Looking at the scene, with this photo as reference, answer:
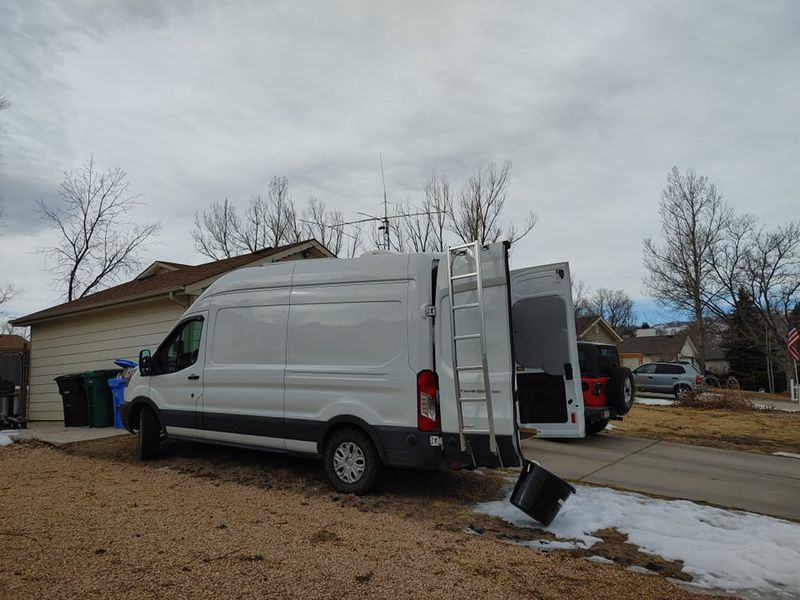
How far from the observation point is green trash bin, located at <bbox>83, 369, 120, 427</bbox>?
411 inches

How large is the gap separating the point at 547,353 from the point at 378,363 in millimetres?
1997

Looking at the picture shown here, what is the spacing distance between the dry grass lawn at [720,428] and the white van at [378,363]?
5309 millimetres

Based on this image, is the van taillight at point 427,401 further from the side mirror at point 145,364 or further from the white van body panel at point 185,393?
the side mirror at point 145,364

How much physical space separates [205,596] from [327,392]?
296cm

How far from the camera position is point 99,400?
10445 millimetres

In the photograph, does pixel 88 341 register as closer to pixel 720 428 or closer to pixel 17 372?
pixel 17 372

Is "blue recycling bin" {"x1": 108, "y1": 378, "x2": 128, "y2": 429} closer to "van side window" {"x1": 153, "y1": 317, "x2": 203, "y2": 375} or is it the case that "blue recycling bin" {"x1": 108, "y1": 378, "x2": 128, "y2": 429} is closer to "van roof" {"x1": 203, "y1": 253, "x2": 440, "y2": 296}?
"van side window" {"x1": 153, "y1": 317, "x2": 203, "y2": 375}

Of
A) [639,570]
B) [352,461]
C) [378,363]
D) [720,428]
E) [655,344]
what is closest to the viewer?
[639,570]

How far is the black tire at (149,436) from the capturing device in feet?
25.3

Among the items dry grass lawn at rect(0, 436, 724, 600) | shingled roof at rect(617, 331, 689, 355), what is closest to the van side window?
dry grass lawn at rect(0, 436, 724, 600)

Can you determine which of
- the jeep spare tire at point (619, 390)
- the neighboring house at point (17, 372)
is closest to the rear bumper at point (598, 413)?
the jeep spare tire at point (619, 390)

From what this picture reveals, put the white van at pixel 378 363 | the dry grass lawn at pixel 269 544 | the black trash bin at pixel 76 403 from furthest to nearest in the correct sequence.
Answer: the black trash bin at pixel 76 403 → the white van at pixel 378 363 → the dry grass lawn at pixel 269 544

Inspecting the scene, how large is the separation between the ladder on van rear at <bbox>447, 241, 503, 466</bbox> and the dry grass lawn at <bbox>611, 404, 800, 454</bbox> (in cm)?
648

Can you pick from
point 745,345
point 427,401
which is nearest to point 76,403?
point 427,401
